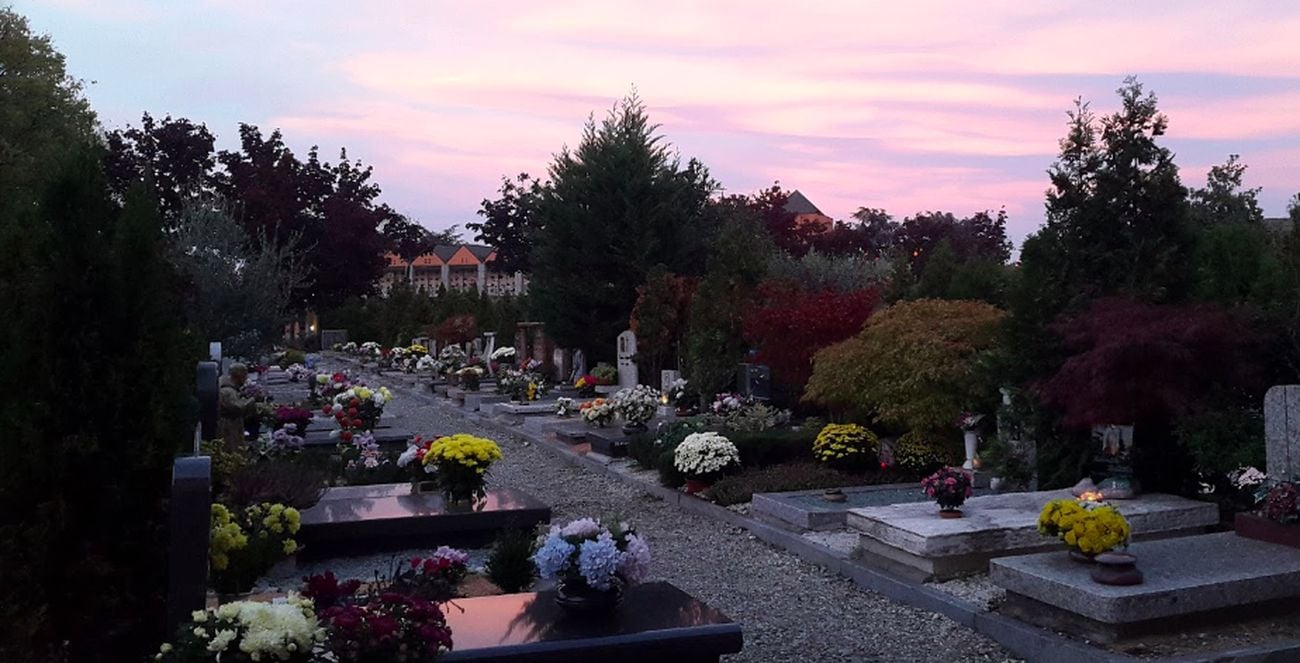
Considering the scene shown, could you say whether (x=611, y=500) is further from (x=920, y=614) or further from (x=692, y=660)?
(x=692, y=660)

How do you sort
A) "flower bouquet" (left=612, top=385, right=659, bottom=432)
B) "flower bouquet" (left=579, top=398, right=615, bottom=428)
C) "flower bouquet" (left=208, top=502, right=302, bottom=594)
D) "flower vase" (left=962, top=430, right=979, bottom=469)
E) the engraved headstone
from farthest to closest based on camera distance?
the engraved headstone, "flower bouquet" (left=579, top=398, right=615, bottom=428), "flower bouquet" (left=612, top=385, right=659, bottom=432), "flower vase" (left=962, top=430, right=979, bottom=469), "flower bouquet" (left=208, top=502, right=302, bottom=594)

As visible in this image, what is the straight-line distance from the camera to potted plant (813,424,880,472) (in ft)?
39.2

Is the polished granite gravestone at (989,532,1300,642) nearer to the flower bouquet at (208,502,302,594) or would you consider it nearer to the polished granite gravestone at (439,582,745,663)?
the polished granite gravestone at (439,582,745,663)

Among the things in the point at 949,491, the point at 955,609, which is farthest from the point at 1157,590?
the point at 949,491

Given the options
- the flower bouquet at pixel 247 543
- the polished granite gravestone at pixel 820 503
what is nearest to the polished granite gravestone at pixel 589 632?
the flower bouquet at pixel 247 543

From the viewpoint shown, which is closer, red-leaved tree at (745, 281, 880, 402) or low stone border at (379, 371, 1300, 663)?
low stone border at (379, 371, 1300, 663)

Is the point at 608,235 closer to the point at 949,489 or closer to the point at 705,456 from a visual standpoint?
the point at 705,456

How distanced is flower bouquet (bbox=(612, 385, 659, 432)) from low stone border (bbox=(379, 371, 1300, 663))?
4.13 meters

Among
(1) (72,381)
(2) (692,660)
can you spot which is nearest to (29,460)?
(1) (72,381)

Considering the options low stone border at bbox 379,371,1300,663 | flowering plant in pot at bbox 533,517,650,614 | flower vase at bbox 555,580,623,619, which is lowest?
low stone border at bbox 379,371,1300,663

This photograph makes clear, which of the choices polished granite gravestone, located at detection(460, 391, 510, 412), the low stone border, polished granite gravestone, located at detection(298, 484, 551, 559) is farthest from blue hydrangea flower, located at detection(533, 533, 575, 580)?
polished granite gravestone, located at detection(460, 391, 510, 412)

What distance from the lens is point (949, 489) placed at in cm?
823

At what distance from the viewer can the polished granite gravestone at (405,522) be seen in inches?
355

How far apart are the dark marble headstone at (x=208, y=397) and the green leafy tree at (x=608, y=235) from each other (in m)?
18.5
